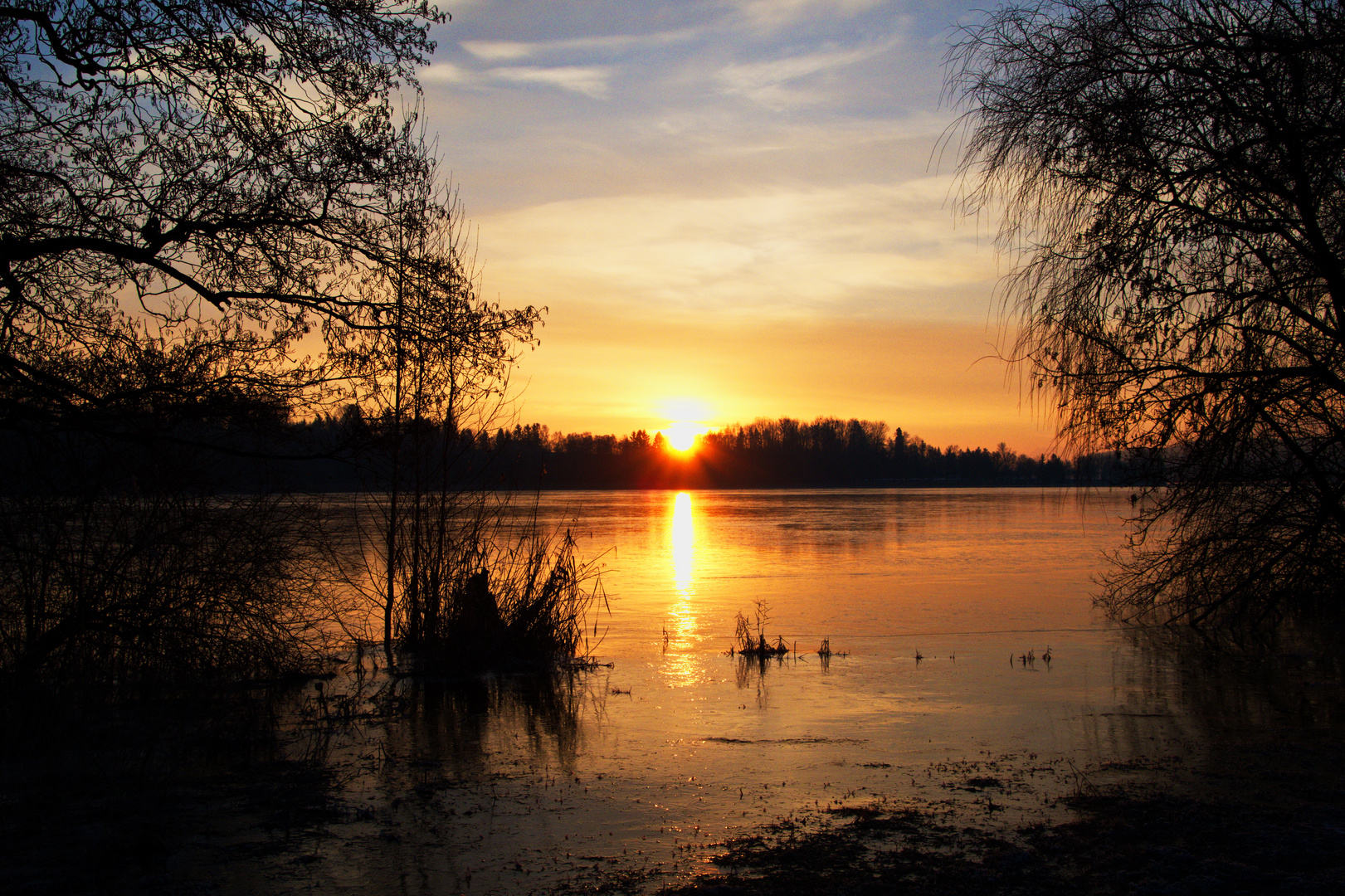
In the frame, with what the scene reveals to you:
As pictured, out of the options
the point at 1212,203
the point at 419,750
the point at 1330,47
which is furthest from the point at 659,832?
the point at 1330,47

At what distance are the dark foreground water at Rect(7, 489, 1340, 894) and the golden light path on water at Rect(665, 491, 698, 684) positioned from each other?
0.31ft

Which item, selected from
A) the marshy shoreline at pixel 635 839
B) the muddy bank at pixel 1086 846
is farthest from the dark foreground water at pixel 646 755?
A: the muddy bank at pixel 1086 846

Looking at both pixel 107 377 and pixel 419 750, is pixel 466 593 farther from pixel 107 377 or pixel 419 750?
pixel 107 377

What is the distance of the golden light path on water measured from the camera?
10.5m

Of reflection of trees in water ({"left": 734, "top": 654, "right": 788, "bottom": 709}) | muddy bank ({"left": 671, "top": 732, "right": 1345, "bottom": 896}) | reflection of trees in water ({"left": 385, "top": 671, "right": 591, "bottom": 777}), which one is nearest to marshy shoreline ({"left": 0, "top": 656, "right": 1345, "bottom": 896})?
muddy bank ({"left": 671, "top": 732, "right": 1345, "bottom": 896})

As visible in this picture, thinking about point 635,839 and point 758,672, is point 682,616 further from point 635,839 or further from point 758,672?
point 635,839

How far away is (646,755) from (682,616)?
26.7 feet

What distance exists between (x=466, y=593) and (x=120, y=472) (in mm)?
4444

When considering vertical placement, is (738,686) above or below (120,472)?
below

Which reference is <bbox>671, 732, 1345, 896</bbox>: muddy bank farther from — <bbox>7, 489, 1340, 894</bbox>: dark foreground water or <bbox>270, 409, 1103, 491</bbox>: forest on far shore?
<bbox>270, 409, 1103, 491</bbox>: forest on far shore

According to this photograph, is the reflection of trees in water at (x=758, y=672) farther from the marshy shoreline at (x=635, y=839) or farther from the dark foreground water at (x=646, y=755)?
the marshy shoreline at (x=635, y=839)

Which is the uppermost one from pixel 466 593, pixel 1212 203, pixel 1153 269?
pixel 1212 203

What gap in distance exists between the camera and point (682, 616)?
48.8 feet

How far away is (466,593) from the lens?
35.7 feet
